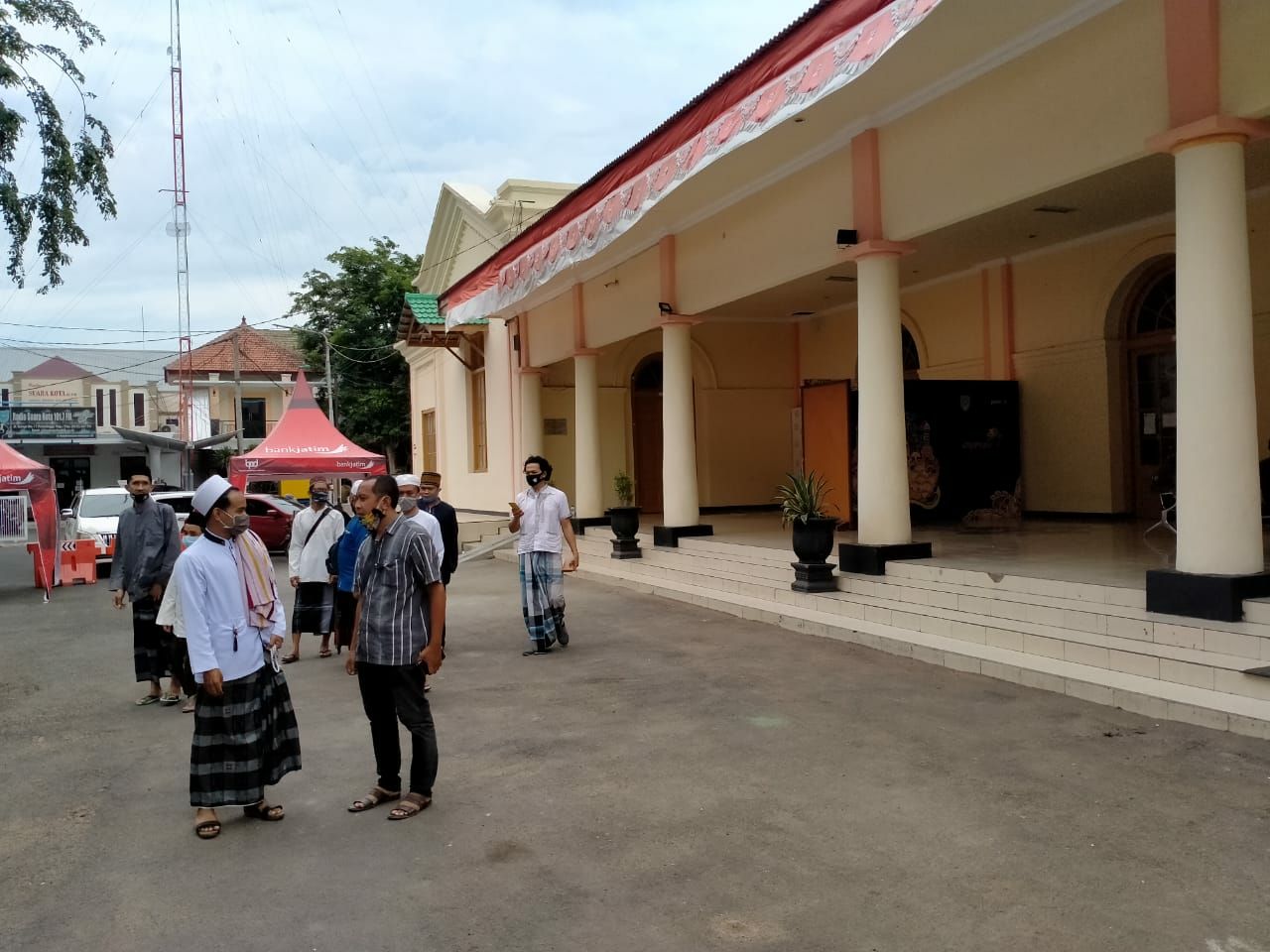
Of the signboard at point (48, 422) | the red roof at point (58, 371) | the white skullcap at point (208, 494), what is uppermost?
the red roof at point (58, 371)

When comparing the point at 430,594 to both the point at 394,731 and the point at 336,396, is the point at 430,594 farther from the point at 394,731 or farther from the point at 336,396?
the point at 336,396

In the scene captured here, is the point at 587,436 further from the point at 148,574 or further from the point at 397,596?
the point at 397,596

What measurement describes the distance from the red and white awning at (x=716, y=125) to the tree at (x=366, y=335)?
1893 cm

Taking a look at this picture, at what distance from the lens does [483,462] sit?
72.9 ft

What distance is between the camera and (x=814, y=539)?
30.1 feet

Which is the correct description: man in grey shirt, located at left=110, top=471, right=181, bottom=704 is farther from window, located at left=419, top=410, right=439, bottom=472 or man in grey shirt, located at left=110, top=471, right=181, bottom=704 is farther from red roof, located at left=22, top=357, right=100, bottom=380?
red roof, located at left=22, top=357, right=100, bottom=380

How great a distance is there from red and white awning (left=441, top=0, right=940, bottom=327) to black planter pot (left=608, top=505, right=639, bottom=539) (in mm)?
3324

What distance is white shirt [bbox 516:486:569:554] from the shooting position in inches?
332

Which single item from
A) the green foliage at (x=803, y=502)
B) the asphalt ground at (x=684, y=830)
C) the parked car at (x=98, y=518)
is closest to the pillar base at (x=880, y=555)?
the green foliage at (x=803, y=502)

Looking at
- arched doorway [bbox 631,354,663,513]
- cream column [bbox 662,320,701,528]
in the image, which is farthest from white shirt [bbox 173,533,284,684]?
arched doorway [bbox 631,354,663,513]

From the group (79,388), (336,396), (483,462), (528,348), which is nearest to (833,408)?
(528,348)

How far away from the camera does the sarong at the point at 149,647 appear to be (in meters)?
7.17

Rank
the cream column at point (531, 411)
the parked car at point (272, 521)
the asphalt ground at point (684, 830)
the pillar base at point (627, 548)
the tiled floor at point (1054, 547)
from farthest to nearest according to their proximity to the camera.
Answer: the parked car at point (272, 521) < the cream column at point (531, 411) < the pillar base at point (627, 548) < the tiled floor at point (1054, 547) < the asphalt ground at point (684, 830)

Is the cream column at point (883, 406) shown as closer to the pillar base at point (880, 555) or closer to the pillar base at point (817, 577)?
the pillar base at point (880, 555)
